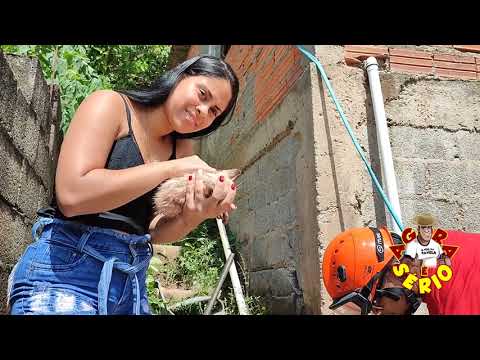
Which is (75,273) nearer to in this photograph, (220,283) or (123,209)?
(123,209)

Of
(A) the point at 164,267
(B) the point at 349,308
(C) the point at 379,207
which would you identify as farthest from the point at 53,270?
(A) the point at 164,267

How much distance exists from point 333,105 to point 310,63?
37cm

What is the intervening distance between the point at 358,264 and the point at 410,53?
2016mm

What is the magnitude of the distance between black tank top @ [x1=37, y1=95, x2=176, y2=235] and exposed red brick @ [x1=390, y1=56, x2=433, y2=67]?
103 inches

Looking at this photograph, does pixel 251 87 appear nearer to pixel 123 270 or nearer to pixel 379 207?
pixel 379 207

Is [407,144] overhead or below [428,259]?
overhead

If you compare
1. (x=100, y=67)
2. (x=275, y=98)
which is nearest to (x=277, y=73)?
(x=275, y=98)

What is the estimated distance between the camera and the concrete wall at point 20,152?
85.3 inches

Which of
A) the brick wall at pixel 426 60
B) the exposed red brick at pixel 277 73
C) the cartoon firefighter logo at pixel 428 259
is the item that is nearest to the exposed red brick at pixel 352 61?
the brick wall at pixel 426 60

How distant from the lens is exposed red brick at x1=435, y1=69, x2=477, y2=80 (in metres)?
3.46

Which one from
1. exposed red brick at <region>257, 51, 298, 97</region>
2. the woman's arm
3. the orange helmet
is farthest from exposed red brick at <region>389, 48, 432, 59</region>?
the woman's arm

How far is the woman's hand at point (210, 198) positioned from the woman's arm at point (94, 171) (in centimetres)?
8

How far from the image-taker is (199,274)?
464 cm

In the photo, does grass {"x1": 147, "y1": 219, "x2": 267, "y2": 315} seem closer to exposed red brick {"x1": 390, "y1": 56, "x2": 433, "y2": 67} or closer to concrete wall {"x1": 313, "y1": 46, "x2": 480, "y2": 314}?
concrete wall {"x1": 313, "y1": 46, "x2": 480, "y2": 314}
